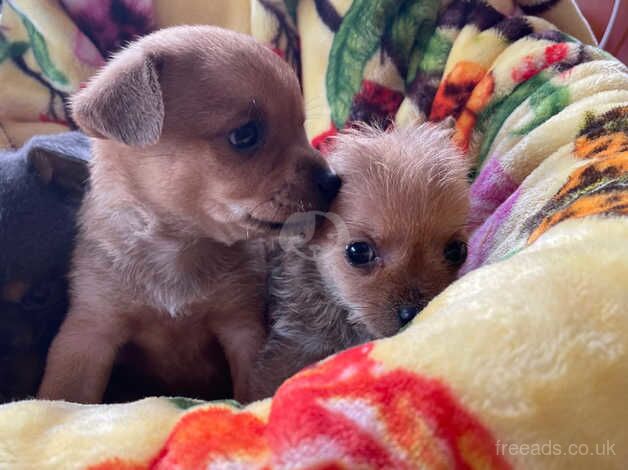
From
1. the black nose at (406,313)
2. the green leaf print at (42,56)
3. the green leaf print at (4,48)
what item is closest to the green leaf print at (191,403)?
the black nose at (406,313)

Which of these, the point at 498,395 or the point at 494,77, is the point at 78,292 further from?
the point at 494,77

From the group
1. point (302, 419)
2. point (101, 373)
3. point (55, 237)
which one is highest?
point (302, 419)

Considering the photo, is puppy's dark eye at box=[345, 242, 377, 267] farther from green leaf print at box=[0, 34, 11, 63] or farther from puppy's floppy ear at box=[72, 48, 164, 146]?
green leaf print at box=[0, 34, 11, 63]

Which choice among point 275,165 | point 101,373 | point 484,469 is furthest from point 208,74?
point 484,469

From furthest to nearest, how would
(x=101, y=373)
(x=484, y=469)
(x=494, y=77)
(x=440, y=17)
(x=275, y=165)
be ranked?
(x=440, y=17) < (x=494, y=77) < (x=101, y=373) < (x=275, y=165) < (x=484, y=469)

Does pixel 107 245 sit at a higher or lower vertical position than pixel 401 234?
lower

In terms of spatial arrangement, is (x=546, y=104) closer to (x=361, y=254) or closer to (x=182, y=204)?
(x=361, y=254)

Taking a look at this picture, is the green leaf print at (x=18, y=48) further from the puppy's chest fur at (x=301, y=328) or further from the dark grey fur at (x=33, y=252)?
the puppy's chest fur at (x=301, y=328)

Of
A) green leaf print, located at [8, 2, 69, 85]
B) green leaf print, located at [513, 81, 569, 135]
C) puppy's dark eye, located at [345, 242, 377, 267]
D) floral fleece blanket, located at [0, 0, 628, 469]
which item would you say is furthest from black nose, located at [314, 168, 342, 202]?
green leaf print, located at [8, 2, 69, 85]
